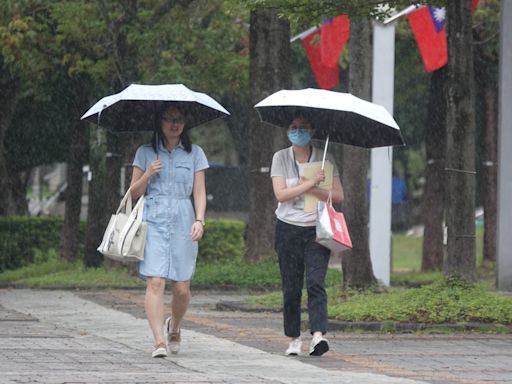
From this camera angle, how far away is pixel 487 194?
85.4ft

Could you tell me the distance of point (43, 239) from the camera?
2739 centimetres

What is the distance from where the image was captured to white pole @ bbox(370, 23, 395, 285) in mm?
19578

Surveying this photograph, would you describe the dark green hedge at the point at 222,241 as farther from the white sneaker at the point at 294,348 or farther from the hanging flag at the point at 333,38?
the white sneaker at the point at 294,348

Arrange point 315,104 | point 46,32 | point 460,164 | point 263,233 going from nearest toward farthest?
point 315,104 < point 460,164 < point 263,233 < point 46,32

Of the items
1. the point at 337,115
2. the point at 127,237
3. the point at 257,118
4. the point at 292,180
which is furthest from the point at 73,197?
the point at 127,237

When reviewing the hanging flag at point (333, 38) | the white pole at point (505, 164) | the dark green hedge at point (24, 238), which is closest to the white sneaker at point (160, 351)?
the white pole at point (505, 164)

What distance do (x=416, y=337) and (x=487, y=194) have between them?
1405 cm

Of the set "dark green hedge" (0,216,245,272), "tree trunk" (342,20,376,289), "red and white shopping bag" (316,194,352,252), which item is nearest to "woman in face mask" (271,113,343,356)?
"red and white shopping bag" (316,194,352,252)

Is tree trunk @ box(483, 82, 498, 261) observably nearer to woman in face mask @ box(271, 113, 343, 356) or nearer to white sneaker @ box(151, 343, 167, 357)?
woman in face mask @ box(271, 113, 343, 356)

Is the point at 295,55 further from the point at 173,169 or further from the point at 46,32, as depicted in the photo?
the point at 173,169

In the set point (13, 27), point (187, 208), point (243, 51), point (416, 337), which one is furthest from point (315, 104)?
point (243, 51)

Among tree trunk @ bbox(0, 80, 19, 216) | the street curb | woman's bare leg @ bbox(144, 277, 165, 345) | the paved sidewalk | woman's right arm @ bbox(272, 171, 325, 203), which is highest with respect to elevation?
tree trunk @ bbox(0, 80, 19, 216)

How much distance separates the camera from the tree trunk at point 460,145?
43.9 feet

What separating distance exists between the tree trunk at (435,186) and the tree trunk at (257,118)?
587 cm
